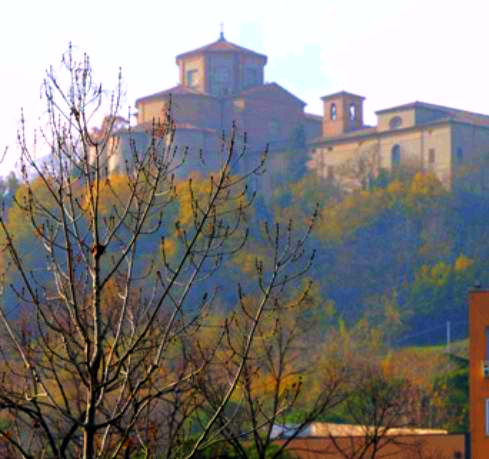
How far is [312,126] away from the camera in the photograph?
102 metres

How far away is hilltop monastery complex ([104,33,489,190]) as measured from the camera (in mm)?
91062

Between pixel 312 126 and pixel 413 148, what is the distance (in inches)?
476

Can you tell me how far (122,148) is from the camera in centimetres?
8306

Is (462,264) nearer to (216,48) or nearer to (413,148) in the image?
(413,148)

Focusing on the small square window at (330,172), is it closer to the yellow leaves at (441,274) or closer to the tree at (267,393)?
the yellow leaves at (441,274)

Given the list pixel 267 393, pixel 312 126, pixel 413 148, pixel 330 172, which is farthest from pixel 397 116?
pixel 267 393

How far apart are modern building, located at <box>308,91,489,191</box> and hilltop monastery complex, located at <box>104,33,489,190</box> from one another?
0.06 metres

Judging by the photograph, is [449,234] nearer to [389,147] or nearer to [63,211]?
[389,147]

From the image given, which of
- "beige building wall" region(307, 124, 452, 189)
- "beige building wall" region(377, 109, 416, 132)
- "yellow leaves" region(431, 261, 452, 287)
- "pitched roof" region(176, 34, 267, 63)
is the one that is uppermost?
"pitched roof" region(176, 34, 267, 63)

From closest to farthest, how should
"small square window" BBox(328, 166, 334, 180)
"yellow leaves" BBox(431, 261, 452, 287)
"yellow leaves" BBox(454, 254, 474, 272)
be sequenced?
1. "yellow leaves" BBox(431, 261, 452, 287)
2. "yellow leaves" BBox(454, 254, 474, 272)
3. "small square window" BBox(328, 166, 334, 180)

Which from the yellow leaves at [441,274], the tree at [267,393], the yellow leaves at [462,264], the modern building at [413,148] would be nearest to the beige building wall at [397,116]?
the modern building at [413,148]

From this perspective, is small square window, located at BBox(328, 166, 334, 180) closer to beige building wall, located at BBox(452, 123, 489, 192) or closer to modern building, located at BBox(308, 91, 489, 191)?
modern building, located at BBox(308, 91, 489, 191)

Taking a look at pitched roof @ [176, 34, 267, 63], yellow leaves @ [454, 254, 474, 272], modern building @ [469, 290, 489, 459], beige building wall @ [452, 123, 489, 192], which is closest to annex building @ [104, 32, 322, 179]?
pitched roof @ [176, 34, 267, 63]

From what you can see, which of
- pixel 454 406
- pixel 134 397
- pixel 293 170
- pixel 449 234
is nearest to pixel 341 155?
pixel 293 170
